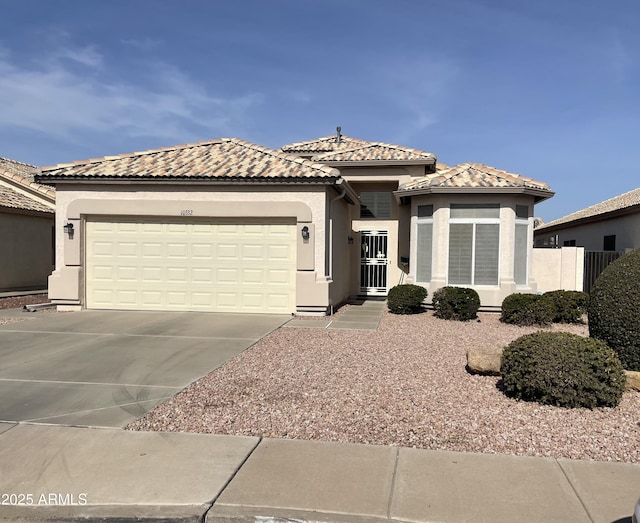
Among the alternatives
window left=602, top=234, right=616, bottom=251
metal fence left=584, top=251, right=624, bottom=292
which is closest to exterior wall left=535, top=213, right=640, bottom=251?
window left=602, top=234, right=616, bottom=251

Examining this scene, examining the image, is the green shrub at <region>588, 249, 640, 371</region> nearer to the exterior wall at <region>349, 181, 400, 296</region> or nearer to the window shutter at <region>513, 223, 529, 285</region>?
the window shutter at <region>513, 223, 529, 285</region>

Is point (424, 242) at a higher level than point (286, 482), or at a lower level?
higher

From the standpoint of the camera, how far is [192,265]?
13.2 m

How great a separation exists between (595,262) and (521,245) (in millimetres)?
5375

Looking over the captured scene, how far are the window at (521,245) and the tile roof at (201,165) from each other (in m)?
5.55

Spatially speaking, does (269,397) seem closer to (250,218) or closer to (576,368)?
(576,368)

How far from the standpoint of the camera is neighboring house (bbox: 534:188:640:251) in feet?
60.4

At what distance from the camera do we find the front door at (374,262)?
17672 mm

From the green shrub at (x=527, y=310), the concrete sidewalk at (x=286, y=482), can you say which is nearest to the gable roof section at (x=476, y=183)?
the green shrub at (x=527, y=310)

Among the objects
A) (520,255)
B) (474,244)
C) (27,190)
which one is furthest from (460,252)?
(27,190)

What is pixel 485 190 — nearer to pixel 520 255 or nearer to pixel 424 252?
pixel 520 255

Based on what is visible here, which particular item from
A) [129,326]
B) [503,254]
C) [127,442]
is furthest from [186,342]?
[503,254]

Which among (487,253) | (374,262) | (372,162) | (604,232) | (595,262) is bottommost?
(374,262)

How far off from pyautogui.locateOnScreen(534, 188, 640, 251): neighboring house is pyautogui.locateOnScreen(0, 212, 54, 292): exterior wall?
22342 mm
